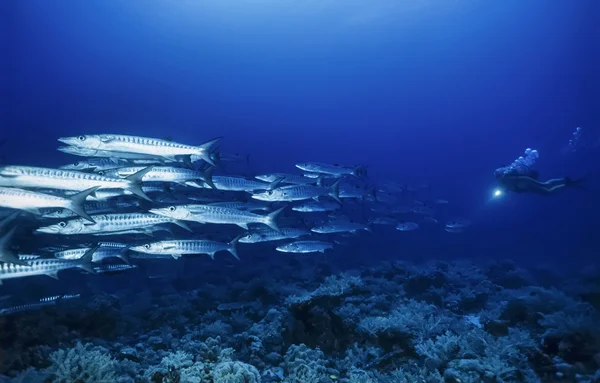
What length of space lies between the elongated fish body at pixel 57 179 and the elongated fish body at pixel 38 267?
1.40m

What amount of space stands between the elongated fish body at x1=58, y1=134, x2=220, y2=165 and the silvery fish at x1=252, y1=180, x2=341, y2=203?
3245 millimetres

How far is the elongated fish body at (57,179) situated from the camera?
6156mm

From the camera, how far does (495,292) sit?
40.8 ft

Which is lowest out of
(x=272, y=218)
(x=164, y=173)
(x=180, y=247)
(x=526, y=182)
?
(x=180, y=247)

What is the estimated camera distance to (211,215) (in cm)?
887

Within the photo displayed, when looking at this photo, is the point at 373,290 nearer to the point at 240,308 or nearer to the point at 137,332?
the point at 240,308

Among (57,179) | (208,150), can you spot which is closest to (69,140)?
(57,179)

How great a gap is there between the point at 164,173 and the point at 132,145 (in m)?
0.98

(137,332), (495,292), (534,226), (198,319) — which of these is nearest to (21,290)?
(137,332)

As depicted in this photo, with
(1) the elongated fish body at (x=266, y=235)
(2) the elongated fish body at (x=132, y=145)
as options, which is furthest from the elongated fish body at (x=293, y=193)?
(2) the elongated fish body at (x=132, y=145)

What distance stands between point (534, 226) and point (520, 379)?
74.1 metres

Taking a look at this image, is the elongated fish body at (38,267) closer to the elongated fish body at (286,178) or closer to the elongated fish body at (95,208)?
the elongated fish body at (95,208)

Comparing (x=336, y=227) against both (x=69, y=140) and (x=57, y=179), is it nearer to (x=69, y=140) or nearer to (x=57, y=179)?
(x=69, y=140)

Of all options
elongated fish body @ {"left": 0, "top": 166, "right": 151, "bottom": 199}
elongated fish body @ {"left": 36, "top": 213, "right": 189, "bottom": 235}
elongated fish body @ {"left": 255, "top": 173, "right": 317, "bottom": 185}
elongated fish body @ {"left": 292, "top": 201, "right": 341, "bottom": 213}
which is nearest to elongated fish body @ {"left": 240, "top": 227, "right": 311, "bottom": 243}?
elongated fish body @ {"left": 292, "top": 201, "right": 341, "bottom": 213}
